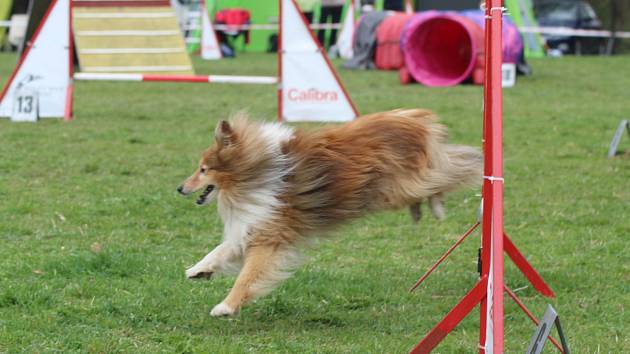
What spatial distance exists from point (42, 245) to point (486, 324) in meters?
3.40

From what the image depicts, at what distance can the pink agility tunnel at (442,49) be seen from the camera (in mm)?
Result: 15297

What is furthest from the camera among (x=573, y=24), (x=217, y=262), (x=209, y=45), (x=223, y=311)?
(x=573, y=24)

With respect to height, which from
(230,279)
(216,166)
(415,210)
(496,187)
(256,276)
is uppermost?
(496,187)

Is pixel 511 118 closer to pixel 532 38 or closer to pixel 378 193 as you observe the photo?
pixel 378 193

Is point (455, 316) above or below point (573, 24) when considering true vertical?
below

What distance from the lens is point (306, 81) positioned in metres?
10.8

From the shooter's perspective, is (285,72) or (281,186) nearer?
(281,186)

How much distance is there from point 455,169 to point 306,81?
5760mm

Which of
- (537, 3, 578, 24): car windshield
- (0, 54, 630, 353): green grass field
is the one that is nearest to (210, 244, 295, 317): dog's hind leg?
(0, 54, 630, 353): green grass field

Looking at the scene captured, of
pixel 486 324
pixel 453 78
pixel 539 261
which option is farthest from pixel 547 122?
pixel 486 324

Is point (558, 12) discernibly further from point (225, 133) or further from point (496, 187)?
point (496, 187)

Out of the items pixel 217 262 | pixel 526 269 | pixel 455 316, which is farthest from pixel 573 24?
pixel 455 316

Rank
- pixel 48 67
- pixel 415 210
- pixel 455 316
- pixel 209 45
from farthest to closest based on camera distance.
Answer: pixel 209 45, pixel 48 67, pixel 415 210, pixel 455 316

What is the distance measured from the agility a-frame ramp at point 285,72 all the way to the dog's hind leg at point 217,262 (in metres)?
6.24
